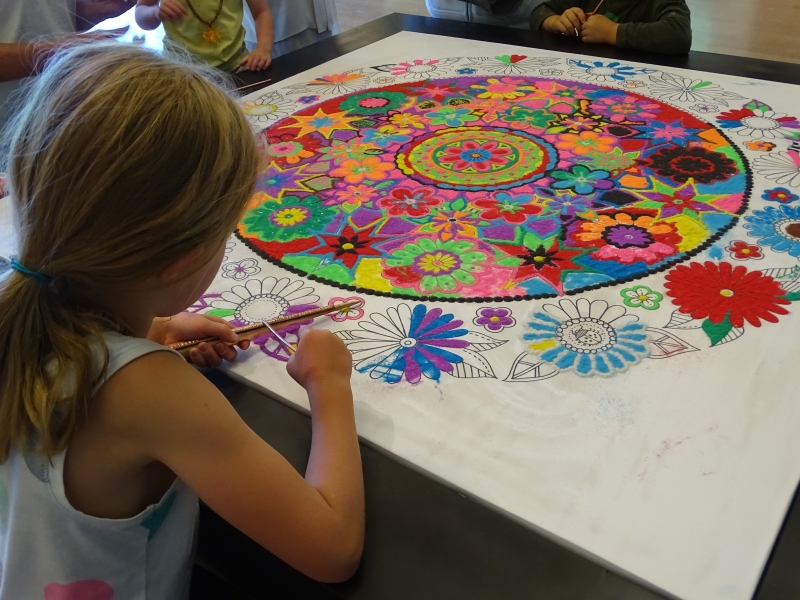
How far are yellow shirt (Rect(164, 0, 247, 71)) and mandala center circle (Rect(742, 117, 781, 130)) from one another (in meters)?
1.11

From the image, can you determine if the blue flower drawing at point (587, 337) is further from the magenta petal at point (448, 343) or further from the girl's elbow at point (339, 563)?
the girl's elbow at point (339, 563)

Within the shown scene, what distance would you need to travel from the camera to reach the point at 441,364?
0.73 metres

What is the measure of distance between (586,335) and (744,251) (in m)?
0.27

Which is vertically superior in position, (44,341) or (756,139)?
(44,341)

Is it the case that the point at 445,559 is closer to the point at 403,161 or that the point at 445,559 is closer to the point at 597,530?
the point at 597,530

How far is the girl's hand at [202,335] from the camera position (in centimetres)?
76

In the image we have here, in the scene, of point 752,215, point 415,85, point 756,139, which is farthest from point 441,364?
point 415,85

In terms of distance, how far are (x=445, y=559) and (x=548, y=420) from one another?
0.17m

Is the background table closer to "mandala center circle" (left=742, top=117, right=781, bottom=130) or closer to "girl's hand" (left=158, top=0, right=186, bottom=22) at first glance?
"mandala center circle" (left=742, top=117, right=781, bottom=130)

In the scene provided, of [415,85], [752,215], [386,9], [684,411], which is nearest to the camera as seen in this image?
[684,411]

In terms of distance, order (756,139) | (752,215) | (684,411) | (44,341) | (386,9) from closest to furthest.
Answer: (44,341), (684,411), (752,215), (756,139), (386,9)

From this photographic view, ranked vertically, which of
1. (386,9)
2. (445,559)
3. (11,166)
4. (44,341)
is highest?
(11,166)

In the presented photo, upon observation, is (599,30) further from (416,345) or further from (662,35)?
(416,345)

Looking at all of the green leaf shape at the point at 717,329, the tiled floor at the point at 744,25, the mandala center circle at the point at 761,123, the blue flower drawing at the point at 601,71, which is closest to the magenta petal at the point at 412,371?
the green leaf shape at the point at 717,329
